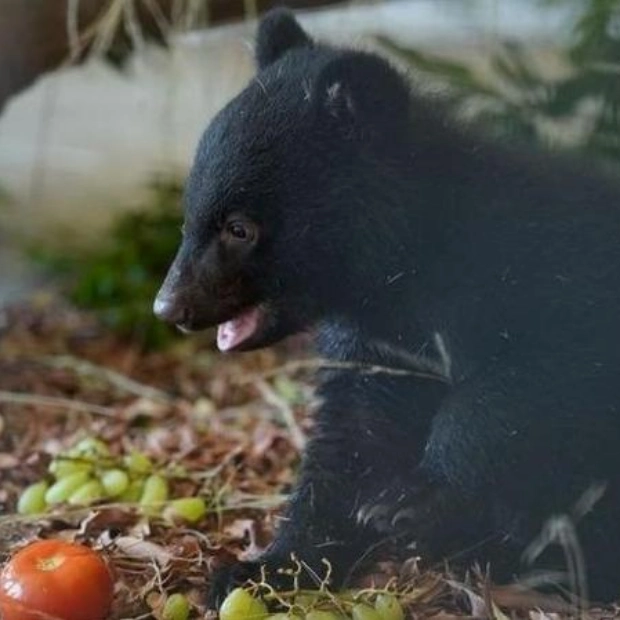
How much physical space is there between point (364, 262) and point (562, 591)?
0.75 metres

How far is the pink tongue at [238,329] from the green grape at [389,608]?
25.1 inches

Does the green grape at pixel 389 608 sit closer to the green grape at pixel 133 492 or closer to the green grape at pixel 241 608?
the green grape at pixel 241 608

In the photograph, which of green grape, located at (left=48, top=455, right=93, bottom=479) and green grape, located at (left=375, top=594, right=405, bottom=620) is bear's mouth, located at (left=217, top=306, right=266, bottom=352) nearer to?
green grape, located at (left=375, top=594, right=405, bottom=620)

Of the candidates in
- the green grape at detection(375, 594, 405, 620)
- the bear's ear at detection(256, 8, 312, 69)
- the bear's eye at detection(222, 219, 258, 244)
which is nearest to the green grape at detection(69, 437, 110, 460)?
the bear's eye at detection(222, 219, 258, 244)

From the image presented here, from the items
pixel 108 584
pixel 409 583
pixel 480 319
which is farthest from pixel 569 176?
pixel 108 584

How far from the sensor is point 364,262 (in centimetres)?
341

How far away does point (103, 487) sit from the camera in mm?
3996

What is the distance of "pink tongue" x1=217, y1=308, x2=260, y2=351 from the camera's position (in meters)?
3.46

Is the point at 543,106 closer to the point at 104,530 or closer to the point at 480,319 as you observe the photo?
the point at 480,319

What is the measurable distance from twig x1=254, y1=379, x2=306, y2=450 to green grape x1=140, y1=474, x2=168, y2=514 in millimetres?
562

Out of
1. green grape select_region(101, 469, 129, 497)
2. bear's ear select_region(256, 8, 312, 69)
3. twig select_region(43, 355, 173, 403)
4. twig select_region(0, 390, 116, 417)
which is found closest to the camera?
bear's ear select_region(256, 8, 312, 69)

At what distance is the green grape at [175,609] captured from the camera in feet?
10.4

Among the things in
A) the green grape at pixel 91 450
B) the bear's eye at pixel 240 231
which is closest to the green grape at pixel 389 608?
the bear's eye at pixel 240 231

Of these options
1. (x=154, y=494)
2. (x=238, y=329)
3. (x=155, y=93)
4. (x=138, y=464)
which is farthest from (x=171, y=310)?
(x=155, y=93)
